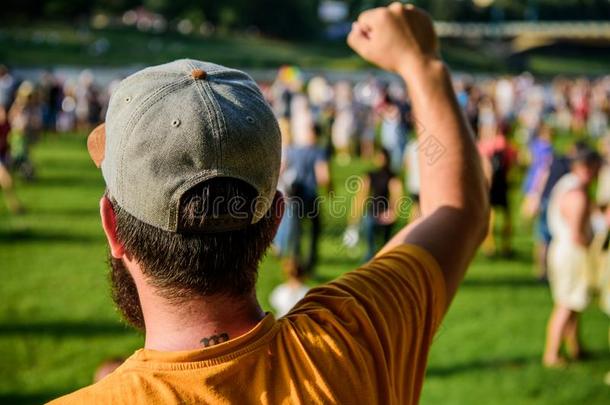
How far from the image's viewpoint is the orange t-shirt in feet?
3.47

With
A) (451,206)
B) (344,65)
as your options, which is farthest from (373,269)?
(344,65)

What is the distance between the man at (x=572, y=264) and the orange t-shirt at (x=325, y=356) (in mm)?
4864

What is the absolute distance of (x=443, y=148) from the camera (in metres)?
1.54

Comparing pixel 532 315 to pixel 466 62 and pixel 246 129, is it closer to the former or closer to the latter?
pixel 246 129

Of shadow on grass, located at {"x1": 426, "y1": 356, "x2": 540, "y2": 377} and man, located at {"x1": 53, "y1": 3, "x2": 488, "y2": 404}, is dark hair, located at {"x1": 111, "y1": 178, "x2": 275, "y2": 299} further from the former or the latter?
shadow on grass, located at {"x1": 426, "y1": 356, "x2": 540, "y2": 377}

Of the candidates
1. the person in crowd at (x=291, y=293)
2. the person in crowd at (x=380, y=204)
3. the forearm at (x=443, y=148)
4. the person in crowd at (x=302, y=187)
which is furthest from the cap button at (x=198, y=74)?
the person in crowd at (x=380, y=204)

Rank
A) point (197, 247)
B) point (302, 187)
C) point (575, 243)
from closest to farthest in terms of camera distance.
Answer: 1. point (197, 247)
2. point (575, 243)
3. point (302, 187)

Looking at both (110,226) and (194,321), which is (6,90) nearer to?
(110,226)

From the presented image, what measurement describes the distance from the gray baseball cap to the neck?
0.15 meters

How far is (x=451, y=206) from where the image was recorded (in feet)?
4.81

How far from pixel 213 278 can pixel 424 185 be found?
63cm

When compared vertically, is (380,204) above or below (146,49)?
below

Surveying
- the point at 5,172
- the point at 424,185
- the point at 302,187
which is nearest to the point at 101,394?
the point at 424,185

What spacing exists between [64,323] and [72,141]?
13573 millimetres
